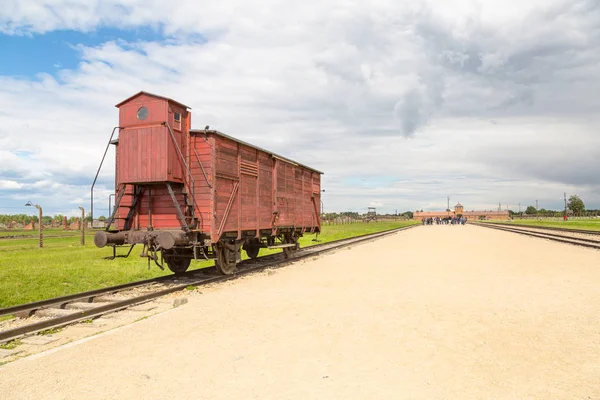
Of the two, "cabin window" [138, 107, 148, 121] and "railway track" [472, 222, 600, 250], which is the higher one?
"cabin window" [138, 107, 148, 121]

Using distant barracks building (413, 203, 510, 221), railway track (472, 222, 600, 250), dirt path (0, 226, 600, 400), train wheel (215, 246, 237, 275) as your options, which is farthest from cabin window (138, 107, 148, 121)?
distant barracks building (413, 203, 510, 221)

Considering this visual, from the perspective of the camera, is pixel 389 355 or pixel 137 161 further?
pixel 137 161

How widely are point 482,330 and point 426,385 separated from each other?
2.75 m

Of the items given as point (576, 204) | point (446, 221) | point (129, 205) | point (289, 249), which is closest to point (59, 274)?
point (129, 205)

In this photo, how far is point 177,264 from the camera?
13742mm

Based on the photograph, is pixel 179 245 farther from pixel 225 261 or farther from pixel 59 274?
pixel 59 274

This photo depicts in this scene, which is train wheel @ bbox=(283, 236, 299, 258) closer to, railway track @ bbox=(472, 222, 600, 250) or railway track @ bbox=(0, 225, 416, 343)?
railway track @ bbox=(0, 225, 416, 343)

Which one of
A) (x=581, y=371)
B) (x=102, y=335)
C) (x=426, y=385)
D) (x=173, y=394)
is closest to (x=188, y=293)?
(x=102, y=335)

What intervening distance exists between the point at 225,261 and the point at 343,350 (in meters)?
7.70

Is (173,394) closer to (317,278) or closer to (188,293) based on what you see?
(188,293)

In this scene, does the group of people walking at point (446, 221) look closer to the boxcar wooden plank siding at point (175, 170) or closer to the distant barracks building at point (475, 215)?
the distant barracks building at point (475, 215)

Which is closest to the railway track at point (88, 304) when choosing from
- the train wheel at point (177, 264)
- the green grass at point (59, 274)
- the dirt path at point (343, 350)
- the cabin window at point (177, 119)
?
the train wheel at point (177, 264)

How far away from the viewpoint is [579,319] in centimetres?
784

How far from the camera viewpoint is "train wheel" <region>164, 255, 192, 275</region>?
44.5 ft
